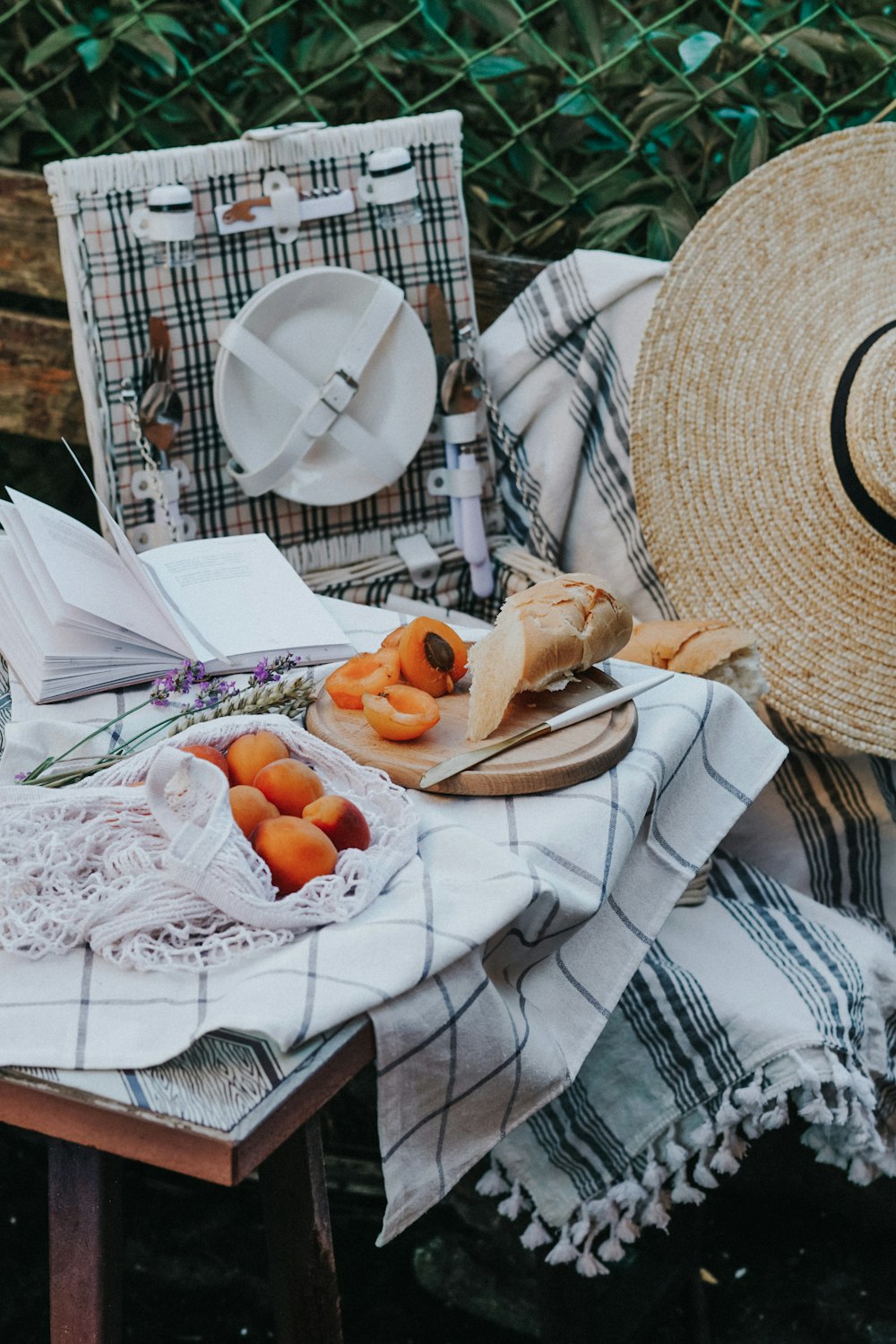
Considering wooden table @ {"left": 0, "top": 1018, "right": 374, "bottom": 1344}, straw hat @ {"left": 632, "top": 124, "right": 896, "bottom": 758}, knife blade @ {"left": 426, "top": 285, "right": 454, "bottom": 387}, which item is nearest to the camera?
wooden table @ {"left": 0, "top": 1018, "right": 374, "bottom": 1344}

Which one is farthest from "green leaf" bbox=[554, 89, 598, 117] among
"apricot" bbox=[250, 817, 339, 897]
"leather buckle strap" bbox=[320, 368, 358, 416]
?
"apricot" bbox=[250, 817, 339, 897]

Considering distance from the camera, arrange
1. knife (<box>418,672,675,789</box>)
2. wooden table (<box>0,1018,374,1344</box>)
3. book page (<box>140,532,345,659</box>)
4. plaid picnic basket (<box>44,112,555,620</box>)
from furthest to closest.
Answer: plaid picnic basket (<box>44,112,555,620</box>) → book page (<box>140,532,345,659</box>) → knife (<box>418,672,675,789</box>) → wooden table (<box>0,1018,374,1344</box>)

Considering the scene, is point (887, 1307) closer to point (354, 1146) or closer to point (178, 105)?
point (354, 1146)

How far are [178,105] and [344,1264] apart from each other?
173 centimetres

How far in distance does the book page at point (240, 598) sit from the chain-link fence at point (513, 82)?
3.41ft

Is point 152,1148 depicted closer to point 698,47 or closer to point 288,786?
point 288,786

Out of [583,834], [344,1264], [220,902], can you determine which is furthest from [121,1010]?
[344,1264]

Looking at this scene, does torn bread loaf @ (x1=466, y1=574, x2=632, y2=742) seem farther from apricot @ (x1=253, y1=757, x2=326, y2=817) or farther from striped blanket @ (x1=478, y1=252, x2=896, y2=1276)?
striped blanket @ (x1=478, y1=252, x2=896, y2=1276)

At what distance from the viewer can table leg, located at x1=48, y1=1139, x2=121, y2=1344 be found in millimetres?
718

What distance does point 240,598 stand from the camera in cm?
114

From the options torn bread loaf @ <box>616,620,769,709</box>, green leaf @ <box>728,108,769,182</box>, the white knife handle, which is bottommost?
torn bread loaf @ <box>616,620,769,709</box>

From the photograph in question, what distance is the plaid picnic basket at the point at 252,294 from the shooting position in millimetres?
1542

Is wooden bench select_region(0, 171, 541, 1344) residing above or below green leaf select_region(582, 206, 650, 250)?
below

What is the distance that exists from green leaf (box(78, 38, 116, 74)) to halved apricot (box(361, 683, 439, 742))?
1.44 meters
